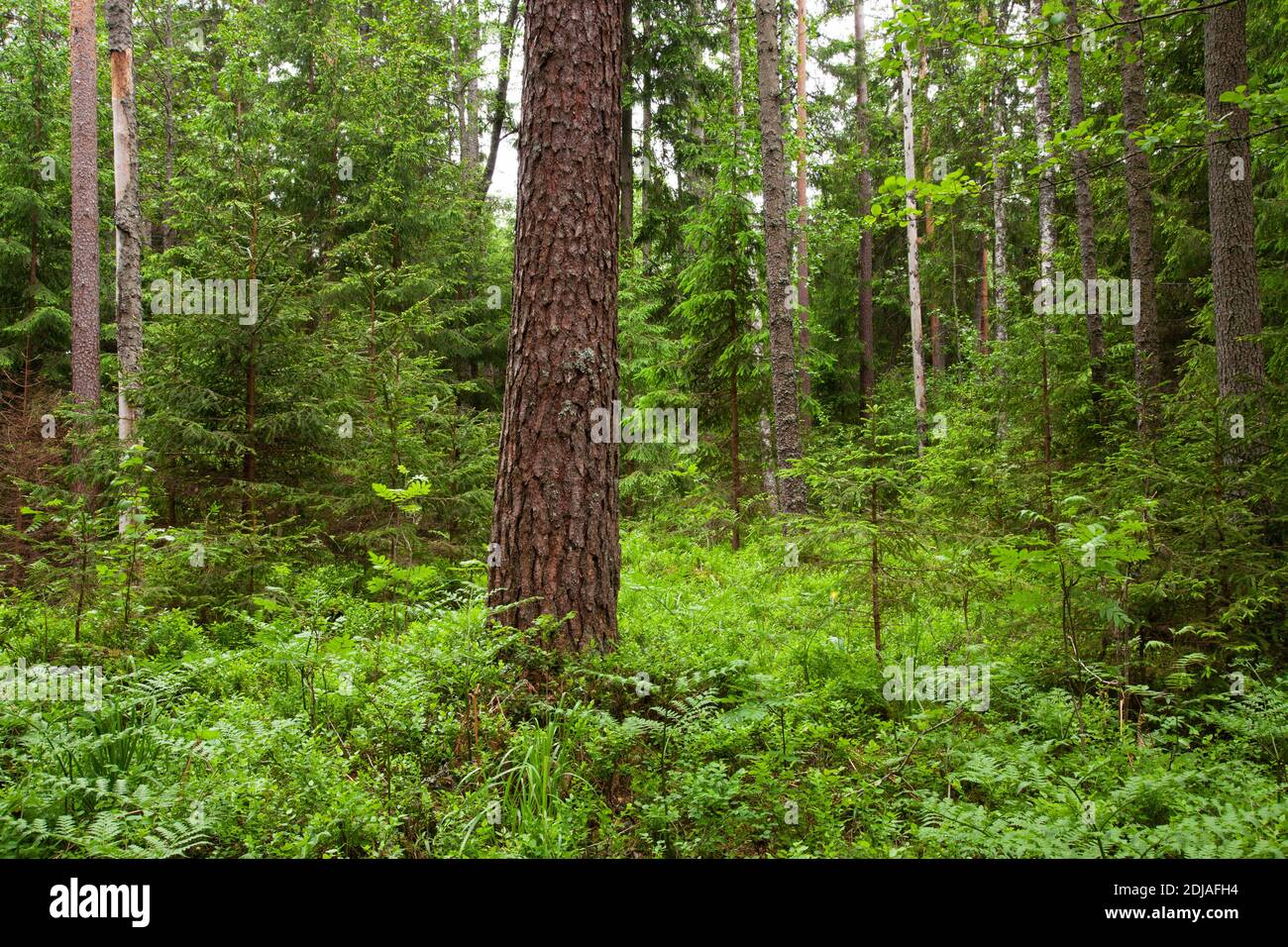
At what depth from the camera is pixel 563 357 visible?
4.49 meters

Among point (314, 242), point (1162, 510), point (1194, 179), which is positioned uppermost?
point (314, 242)

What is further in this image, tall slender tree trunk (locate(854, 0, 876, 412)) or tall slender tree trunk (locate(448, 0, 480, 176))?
tall slender tree trunk (locate(854, 0, 876, 412))

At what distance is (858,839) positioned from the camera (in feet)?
10.2

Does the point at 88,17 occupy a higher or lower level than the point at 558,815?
higher

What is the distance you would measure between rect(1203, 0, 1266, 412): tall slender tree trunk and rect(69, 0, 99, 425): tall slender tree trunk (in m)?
17.3

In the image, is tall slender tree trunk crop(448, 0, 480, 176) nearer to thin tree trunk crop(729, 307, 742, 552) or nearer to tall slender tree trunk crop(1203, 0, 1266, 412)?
thin tree trunk crop(729, 307, 742, 552)

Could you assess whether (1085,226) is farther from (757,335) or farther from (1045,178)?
(757,335)

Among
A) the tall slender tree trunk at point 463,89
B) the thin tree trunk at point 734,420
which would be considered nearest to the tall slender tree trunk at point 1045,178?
the thin tree trunk at point 734,420

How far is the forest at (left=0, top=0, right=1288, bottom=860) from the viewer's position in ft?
10.5

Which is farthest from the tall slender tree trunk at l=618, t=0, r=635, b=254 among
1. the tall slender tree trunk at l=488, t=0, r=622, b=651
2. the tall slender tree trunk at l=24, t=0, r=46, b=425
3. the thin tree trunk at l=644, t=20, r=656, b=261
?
the tall slender tree trunk at l=24, t=0, r=46, b=425

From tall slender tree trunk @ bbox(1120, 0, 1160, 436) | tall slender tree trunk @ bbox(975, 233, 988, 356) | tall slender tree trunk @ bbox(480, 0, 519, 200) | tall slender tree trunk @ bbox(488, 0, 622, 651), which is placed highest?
tall slender tree trunk @ bbox(480, 0, 519, 200)
